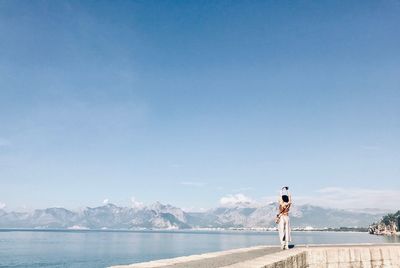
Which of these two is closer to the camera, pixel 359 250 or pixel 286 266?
pixel 286 266

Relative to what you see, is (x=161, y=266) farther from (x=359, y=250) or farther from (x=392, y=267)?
(x=392, y=267)

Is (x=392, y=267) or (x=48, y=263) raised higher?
(x=392, y=267)

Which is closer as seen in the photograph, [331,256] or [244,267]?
[244,267]

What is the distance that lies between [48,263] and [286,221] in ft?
285

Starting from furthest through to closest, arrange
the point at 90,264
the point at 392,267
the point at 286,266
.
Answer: the point at 90,264 → the point at 392,267 → the point at 286,266

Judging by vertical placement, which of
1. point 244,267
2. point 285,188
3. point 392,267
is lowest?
point 392,267

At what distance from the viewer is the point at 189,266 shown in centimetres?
977

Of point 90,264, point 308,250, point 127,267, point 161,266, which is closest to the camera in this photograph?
point 127,267

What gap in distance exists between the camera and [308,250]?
15000 millimetres

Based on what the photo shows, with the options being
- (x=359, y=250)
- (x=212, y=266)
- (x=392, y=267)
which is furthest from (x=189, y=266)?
(x=392, y=267)

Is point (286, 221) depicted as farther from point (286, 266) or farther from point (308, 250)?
point (286, 266)

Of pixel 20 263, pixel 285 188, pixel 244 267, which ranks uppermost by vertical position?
pixel 285 188

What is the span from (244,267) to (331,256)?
28.0ft

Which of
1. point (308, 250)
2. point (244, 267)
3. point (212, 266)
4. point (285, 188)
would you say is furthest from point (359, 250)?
point (244, 267)
